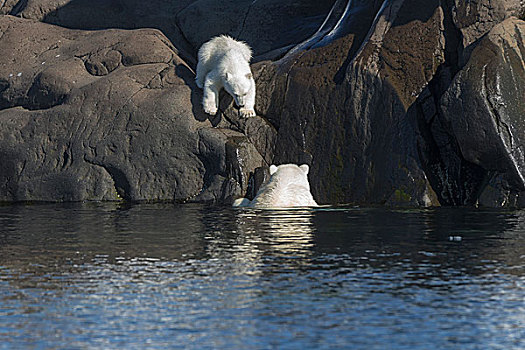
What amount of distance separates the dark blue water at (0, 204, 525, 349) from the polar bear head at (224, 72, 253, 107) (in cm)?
616

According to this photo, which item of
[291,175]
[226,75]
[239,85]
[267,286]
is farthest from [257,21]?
[267,286]

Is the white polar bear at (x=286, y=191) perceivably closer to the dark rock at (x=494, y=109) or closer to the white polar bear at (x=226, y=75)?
the dark rock at (x=494, y=109)

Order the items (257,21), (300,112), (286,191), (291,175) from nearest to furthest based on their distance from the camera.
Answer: (286,191) < (291,175) < (300,112) < (257,21)

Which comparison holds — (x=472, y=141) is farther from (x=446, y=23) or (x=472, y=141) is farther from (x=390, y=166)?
(x=446, y=23)

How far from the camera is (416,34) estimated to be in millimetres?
15305

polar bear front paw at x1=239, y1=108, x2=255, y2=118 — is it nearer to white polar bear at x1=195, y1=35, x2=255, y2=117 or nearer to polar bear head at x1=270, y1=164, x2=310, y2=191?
white polar bear at x1=195, y1=35, x2=255, y2=117

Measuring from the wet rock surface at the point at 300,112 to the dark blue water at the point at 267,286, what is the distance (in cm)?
374

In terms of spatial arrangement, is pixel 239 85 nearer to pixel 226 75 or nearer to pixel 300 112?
pixel 226 75

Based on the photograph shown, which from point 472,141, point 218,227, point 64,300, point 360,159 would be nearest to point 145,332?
point 64,300

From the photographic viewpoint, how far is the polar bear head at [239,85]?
16375mm

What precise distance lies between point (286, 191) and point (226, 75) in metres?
4.08

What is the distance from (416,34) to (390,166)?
2.42 metres

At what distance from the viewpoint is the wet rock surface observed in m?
13.9

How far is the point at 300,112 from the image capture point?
16172mm
